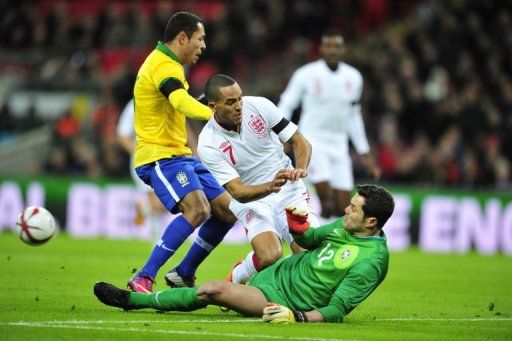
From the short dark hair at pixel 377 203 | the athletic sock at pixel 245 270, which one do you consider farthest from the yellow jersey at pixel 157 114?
the short dark hair at pixel 377 203

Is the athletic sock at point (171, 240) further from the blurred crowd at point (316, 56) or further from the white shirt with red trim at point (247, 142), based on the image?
the blurred crowd at point (316, 56)

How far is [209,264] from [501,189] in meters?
6.82

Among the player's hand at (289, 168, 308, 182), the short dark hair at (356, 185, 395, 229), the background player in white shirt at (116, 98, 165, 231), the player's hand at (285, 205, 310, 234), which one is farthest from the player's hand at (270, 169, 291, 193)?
the background player in white shirt at (116, 98, 165, 231)

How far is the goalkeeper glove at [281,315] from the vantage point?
7359 mm

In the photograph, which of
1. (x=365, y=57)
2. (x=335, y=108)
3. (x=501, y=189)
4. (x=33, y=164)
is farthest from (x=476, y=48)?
(x=33, y=164)

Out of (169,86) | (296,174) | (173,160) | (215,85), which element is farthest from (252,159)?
(296,174)

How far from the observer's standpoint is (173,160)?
9102mm

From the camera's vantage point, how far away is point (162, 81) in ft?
28.8

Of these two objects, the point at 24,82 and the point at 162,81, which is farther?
the point at 24,82

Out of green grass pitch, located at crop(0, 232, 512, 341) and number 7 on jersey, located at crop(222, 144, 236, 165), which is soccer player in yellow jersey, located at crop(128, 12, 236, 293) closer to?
number 7 on jersey, located at crop(222, 144, 236, 165)

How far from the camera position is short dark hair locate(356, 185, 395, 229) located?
7.54m

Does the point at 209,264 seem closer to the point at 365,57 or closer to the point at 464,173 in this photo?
the point at 464,173

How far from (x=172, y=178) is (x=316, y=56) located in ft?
47.3

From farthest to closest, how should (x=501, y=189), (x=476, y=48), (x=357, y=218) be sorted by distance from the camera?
(x=476, y=48), (x=501, y=189), (x=357, y=218)
